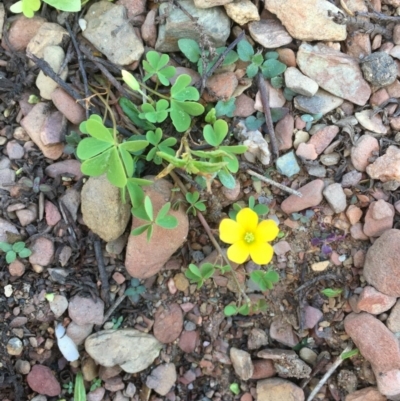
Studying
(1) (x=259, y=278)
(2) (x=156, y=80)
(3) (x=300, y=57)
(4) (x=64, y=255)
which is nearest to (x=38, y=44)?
(2) (x=156, y=80)

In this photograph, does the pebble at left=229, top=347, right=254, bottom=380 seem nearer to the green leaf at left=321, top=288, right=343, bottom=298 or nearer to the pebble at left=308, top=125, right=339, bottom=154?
the green leaf at left=321, top=288, right=343, bottom=298

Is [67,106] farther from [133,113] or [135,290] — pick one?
[135,290]

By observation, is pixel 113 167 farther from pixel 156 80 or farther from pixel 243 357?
pixel 243 357

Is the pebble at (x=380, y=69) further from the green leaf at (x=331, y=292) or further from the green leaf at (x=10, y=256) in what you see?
the green leaf at (x=10, y=256)

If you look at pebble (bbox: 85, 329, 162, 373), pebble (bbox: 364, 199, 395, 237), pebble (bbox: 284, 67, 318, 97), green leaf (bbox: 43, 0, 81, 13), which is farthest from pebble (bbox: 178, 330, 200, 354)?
green leaf (bbox: 43, 0, 81, 13)

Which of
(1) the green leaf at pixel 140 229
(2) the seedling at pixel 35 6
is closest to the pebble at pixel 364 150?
(1) the green leaf at pixel 140 229

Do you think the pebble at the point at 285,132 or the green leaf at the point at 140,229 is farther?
the pebble at the point at 285,132
